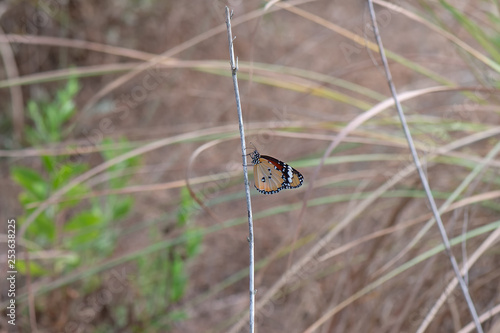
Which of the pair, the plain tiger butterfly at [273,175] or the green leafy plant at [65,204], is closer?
the plain tiger butterfly at [273,175]

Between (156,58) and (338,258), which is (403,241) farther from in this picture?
(156,58)

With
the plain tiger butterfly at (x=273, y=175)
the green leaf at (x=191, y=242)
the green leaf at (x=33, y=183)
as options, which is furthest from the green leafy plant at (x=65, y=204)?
the plain tiger butterfly at (x=273, y=175)

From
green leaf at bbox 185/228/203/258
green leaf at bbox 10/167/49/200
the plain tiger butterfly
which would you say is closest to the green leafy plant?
green leaf at bbox 10/167/49/200

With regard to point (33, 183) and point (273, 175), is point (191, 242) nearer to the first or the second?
point (33, 183)

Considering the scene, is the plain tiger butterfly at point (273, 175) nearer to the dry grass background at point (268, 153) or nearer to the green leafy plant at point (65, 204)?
the dry grass background at point (268, 153)

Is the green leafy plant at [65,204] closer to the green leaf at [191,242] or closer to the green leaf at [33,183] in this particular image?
the green leaf at [33,183]

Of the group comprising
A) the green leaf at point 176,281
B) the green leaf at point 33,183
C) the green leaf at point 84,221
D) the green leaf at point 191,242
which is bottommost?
the green leaf at point 176,281

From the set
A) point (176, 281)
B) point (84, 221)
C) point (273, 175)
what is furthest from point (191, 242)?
point (273, 175)

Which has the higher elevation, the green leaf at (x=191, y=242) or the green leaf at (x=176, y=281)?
the green leaf at (x=191, y=242)
